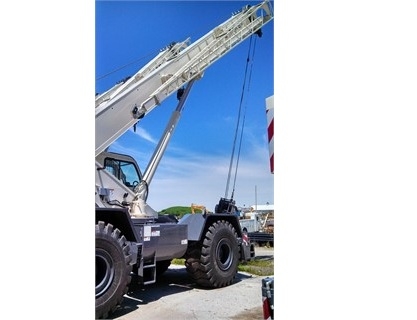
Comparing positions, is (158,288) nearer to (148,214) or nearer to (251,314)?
(148,214)

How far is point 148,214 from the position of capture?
323cm

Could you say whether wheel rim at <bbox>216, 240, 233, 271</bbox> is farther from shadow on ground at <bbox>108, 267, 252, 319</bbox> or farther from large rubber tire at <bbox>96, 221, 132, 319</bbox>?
large rubber tire at <bbox>96, 221, 132, 319</bbox>

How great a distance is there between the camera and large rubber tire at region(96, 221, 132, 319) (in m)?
2.47

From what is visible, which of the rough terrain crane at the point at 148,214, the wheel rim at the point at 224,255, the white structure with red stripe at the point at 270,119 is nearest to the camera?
the white structure with red stripe at the point at 270,119

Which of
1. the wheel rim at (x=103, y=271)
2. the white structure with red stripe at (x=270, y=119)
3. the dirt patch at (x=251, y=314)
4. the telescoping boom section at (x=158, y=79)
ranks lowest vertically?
the dirt patch at (x=251, y=314)

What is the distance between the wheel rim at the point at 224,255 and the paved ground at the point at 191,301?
196 millimetres

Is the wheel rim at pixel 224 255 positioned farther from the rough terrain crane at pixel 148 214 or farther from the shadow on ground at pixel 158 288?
the shadow on ground at pixel 158 288

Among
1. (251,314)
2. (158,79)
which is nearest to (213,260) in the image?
(251,314)

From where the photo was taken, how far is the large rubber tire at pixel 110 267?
2.47 m

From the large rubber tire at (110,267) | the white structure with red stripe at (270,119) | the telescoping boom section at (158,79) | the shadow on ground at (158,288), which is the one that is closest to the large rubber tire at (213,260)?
the shadow on ground at (158,288)
